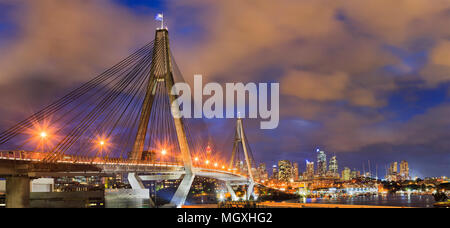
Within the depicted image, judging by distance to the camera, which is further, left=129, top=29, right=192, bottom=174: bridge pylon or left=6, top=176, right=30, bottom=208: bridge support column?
left=129, top=29, right=192, bottom=174: bridge pylon

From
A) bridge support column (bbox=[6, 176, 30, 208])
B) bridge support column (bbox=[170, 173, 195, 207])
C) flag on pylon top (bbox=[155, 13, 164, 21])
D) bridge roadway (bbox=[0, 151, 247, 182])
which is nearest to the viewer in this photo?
bridge support column (bbox=[6, 176, 30, 208])

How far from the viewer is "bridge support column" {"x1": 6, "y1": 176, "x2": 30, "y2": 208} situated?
107 feet

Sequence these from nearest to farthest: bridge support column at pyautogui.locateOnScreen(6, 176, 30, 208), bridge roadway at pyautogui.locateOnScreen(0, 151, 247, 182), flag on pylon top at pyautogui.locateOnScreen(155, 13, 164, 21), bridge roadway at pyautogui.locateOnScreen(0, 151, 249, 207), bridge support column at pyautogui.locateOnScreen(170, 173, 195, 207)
→ bridge support column at pyautogui.locateOnScreen(6, 176, 30, 208), bridge roadway at pyautogui.locateOnScreen(0, 151, 249, 207), bridge roadway at pyautogui.locateOnScreen(0, 151, 247, 182), flag on pylon top at pyautogui.locateOnScreen(155, 13, 164, 21), bridge support column at pyautogui.locateOnScreen(170, 173, 195, 207)

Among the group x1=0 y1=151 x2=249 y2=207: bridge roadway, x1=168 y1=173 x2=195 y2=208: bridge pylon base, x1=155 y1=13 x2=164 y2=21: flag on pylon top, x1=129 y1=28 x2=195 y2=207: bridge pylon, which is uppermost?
x1=155 y1=13 x2=164 y2=21: flag on pylon top

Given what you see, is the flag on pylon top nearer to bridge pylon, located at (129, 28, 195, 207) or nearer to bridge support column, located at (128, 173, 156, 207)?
bridge pylon, located at (129, 28, 195, 207)

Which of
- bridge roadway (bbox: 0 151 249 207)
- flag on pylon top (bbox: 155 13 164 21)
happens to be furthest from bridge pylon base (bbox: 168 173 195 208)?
flag on pylon top (bbox: 155 13 164 21)

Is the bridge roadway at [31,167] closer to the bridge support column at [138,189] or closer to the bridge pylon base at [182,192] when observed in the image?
the bridge support column at [138,189]

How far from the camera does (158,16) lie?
181ft

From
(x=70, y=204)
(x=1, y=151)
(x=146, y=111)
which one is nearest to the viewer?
(x=1, y=151)

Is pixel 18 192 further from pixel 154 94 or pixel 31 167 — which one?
pixel 154 94
